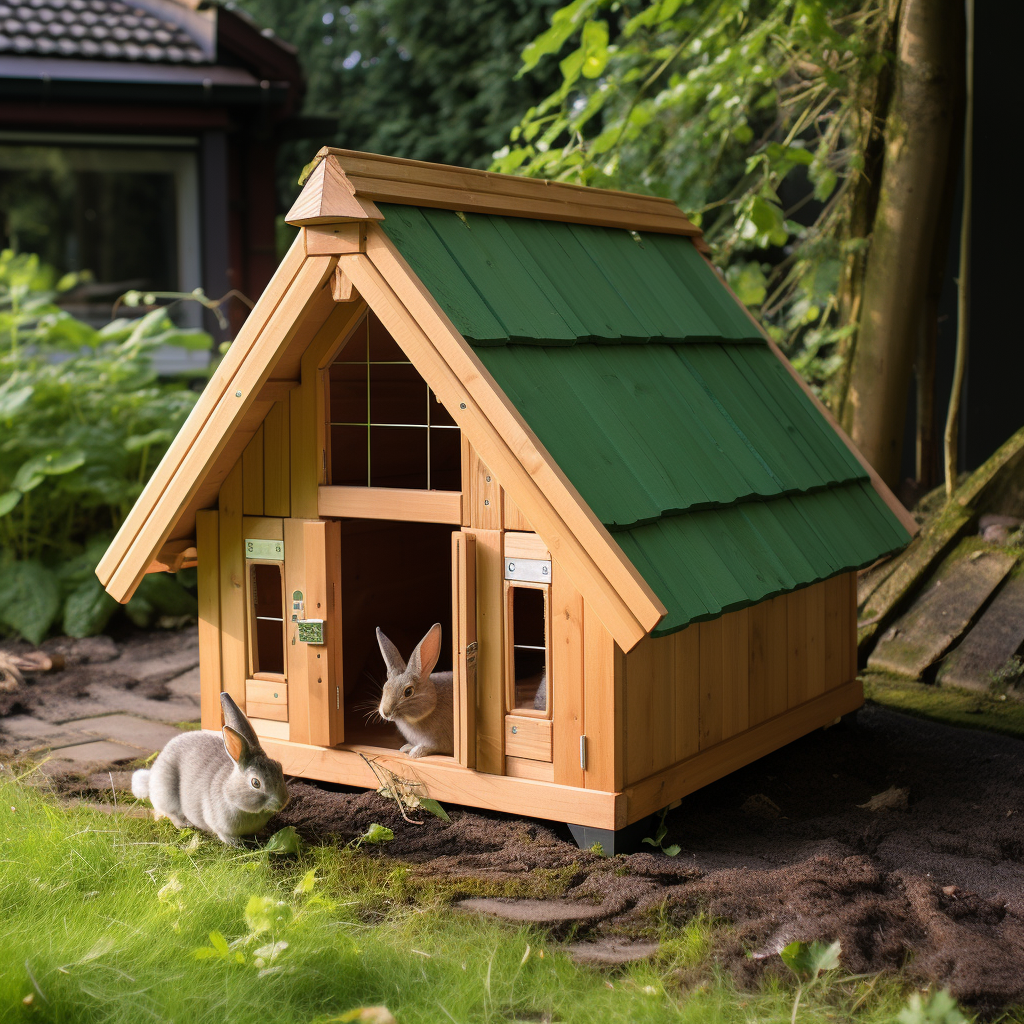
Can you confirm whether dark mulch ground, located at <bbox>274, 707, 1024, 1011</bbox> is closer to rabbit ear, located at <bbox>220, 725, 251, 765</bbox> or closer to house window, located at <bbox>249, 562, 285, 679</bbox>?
rabbit ear, located at <bbox>220, 725, 251, 765</bbox>

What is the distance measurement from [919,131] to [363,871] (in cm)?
520

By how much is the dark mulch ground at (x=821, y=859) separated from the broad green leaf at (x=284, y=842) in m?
0.11

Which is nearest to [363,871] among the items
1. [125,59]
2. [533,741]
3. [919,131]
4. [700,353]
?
[533,741]

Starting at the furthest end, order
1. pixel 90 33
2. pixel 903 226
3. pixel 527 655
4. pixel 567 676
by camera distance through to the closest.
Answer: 1. pixel 90 33
2. pixel 903 226
3. pixel 527 655
4. pixel 567 676

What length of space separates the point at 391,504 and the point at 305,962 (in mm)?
1630

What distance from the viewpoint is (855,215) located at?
278 inches

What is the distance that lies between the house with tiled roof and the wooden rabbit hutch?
24.5 ft

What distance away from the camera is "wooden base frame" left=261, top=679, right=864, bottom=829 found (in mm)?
3637

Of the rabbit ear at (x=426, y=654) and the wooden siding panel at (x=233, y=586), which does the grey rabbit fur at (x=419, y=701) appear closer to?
the rabbit ear at (x=426, y=654)

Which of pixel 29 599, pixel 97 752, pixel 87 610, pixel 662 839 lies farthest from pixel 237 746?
pixel 29 599

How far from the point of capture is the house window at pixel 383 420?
463cm

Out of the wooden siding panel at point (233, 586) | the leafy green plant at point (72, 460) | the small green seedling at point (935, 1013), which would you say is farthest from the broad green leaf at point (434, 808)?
the leafy green plant at point (72, 460)

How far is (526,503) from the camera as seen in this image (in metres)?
3.45

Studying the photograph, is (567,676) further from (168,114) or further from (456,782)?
(168,114)
